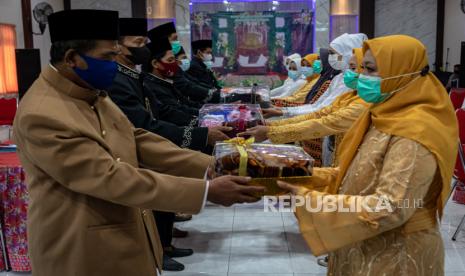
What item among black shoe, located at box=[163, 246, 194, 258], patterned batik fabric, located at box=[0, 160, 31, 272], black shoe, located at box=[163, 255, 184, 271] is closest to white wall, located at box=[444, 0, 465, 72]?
black shoe, located at box=[163, 246, 194, 258]

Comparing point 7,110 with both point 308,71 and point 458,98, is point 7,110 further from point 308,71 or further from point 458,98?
point 458,98

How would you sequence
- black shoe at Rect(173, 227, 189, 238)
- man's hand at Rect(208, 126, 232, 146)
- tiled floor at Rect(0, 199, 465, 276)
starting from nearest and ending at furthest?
man's hand at Rect(208, 126, 232, 146) → tiled floor at Rect(0, 199, 465, 276) → black shoe at Rect(173, 227, 189, 238)

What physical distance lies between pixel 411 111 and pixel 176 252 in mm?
2467

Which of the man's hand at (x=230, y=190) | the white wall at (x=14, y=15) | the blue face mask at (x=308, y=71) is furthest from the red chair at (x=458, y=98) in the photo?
the white wall at (x=14, y=15)

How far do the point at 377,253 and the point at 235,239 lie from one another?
247 centimetres

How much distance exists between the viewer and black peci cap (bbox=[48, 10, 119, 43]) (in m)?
1.57

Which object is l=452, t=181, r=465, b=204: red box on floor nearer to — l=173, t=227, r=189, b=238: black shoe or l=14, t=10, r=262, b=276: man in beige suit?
l=173, t=227, r=189, b=238: black shoe

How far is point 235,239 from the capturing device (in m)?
4.06

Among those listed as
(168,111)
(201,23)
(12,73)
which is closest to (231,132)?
(168,111)

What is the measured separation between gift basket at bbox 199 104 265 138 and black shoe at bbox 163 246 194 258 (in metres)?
1.03

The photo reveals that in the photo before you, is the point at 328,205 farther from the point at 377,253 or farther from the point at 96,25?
the point at 96,25

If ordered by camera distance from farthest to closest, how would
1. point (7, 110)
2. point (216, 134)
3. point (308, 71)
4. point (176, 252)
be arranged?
point (7, 110), point (308, 71), point (176, 252), point (216, 134)

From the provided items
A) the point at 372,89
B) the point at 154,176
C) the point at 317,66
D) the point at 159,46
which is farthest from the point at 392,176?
the point at 317,66

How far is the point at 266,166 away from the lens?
5.38 ft
